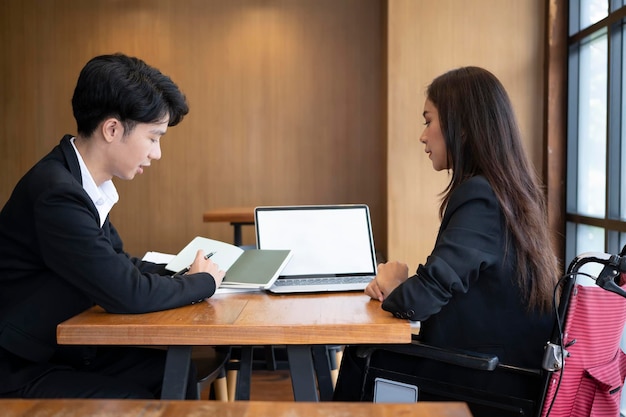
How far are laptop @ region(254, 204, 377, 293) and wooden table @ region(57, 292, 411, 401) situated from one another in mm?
401

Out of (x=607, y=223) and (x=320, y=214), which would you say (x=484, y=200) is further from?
(x=607, y=223)

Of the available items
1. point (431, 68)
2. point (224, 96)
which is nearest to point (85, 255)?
point (431, 68)

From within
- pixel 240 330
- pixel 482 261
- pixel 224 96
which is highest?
pixel 224 96

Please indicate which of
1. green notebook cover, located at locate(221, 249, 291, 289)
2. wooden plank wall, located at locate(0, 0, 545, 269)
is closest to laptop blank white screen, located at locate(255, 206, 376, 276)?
green notebook cover, located at locate(221, 249, 291, 289)

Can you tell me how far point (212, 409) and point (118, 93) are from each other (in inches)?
40.3

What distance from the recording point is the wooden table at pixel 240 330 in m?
1.45

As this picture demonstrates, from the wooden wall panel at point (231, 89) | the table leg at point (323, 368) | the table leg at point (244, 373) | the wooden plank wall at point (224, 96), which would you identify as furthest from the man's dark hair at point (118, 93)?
the wooden wall panel at point (231, 89)

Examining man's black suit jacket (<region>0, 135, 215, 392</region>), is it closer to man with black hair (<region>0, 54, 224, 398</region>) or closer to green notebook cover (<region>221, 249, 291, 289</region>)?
man with black hair (<region>0, 54, 224, 398</region>)

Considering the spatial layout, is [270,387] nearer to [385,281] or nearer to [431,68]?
[385,281]

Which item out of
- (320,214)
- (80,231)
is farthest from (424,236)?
(80,231)

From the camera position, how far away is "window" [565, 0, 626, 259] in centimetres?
320

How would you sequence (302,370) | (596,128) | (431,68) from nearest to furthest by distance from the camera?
(302,370) → (596,128) → (431,68)

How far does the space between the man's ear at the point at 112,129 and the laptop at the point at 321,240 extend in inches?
19.4

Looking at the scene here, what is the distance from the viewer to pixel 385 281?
176 cm
